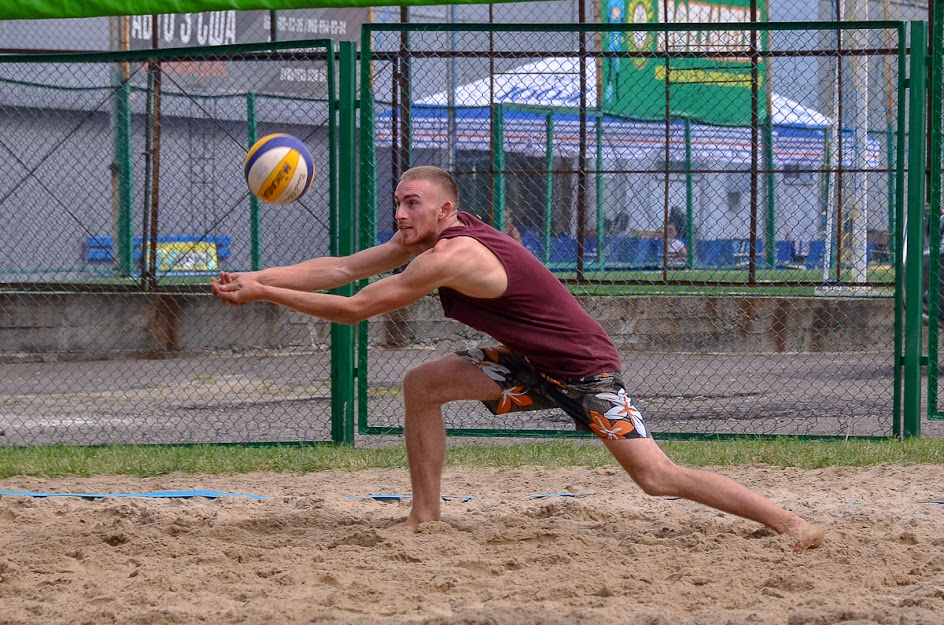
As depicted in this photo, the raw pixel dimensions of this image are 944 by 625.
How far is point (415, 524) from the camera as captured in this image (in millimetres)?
5234

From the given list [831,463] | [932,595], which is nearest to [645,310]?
[831,463]

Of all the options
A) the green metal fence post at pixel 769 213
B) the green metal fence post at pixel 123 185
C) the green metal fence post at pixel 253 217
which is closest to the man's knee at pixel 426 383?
the green metal fence post at pixel 123 185

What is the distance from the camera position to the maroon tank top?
4887 millimetres

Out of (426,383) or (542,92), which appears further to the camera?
(542,92)

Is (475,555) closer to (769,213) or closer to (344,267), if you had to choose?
(344,267)

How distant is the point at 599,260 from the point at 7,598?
1002 cm

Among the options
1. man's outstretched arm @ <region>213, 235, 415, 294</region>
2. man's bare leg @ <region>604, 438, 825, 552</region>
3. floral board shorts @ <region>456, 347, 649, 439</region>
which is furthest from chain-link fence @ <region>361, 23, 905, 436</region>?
man's bare leg @ <region>604, 438, 825, 552</region>

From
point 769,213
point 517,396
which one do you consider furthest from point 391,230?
point 517,396

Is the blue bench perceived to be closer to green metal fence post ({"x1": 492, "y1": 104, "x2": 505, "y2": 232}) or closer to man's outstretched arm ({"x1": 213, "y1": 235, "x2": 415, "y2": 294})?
green metal fence post ({"x1": 492, "y1": 104, "x2": 505, "y2": 232})

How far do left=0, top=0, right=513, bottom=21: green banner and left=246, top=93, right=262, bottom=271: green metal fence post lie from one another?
15.7 feet

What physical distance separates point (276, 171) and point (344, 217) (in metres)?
2.05

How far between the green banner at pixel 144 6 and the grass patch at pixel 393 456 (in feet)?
9.18

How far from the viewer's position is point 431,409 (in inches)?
204

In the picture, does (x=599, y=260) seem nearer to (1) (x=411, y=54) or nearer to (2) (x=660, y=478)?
(1) (x=411, y=54)
